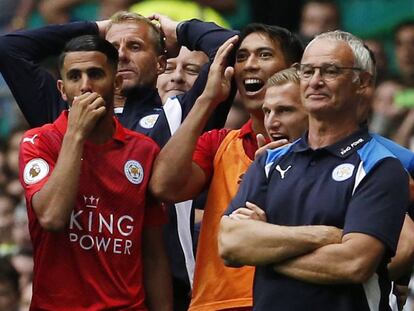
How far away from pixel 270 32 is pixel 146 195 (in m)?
1.15

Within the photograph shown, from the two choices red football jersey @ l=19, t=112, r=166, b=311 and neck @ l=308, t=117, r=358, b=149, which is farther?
red football jersey @ l=19, t=112, r=166, b=311

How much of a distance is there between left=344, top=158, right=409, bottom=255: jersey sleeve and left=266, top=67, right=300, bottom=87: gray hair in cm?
99

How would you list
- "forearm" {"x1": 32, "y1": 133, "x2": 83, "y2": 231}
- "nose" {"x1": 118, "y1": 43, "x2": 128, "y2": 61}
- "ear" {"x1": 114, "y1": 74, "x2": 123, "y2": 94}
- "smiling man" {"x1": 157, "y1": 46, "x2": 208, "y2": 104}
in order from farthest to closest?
"smiling man" {"x1": 157, "y1": 46, "x2": 208, "y2": 104}
"nose" {"x1": 118, "y1": 43, "x2": 128, "y2": 61}
"ear" {"x1": 114, "y1": 74, "x2": 123, "y2": 94}
"forearm" {"x1": 32, "y1": 133, "x2": 83, "y2": 231}

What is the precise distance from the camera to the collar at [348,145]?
7430 mm

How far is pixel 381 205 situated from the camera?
285 inches

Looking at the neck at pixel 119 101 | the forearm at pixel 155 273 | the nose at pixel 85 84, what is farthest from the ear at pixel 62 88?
the forearm at pixel 155 273

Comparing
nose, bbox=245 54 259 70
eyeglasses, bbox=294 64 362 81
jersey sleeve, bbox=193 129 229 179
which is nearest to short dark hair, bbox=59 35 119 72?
jersey sleeve, bbox=193 129 229 179

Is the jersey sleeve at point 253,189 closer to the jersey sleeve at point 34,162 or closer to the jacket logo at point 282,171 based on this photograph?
the jacket logo at point 282,171

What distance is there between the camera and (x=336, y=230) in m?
7.25

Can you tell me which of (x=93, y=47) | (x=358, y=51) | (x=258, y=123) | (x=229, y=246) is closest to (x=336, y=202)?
(x=229, y=246)

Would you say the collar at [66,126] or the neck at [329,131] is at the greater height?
the neck at [329,131]

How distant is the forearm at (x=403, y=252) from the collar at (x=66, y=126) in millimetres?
1404

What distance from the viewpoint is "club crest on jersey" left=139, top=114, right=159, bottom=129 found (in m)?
8.76

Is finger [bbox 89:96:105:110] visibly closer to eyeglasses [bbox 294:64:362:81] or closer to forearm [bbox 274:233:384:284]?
eyeglasses [bbox 294:64:362:81]
